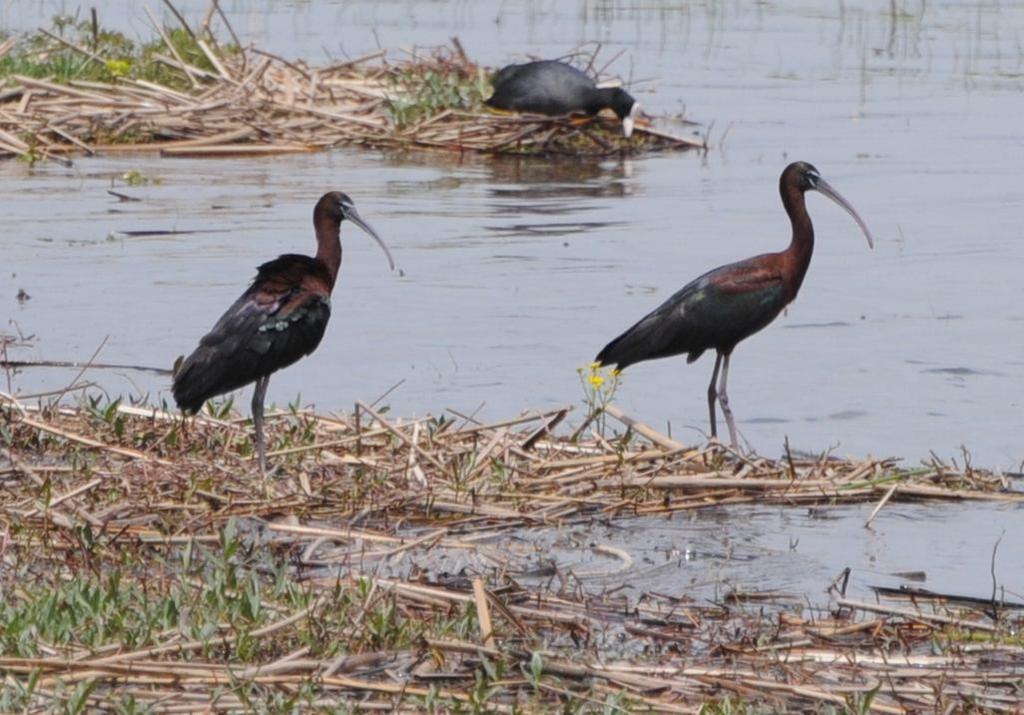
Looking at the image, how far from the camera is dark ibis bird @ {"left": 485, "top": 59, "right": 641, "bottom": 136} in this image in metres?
19.9

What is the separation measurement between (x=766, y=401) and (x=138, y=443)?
3484 millimetres

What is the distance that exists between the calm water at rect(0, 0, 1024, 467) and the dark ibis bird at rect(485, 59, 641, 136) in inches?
51.5

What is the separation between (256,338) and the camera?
8258 mm

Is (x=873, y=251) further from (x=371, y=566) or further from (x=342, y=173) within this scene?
(x=371, y=566)

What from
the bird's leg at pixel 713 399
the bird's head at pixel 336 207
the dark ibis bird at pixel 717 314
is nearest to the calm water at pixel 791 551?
the bird's leg at pixel 713 399

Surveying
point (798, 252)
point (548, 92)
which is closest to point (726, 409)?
point (798, 252)

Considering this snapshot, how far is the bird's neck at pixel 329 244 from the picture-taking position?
9016mm

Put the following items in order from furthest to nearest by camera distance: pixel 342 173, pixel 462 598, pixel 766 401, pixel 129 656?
1. pixel 342 173
2. pixel 766 401
3. pixel 462 598
4. pixel 129 656

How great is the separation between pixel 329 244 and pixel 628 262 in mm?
5048

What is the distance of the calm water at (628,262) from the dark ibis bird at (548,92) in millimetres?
1309

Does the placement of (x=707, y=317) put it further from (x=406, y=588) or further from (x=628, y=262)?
(x=628, y=262)

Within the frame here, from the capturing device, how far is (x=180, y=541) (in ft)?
21.3

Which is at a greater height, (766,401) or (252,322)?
(252,322)

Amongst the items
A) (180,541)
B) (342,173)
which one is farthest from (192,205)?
(180,541)
